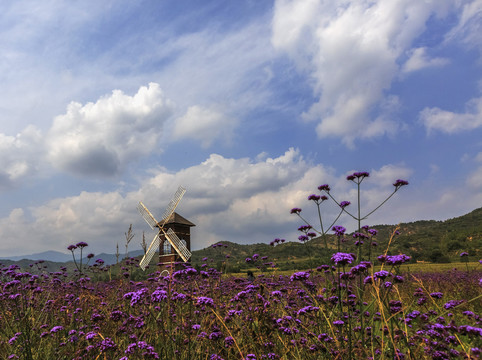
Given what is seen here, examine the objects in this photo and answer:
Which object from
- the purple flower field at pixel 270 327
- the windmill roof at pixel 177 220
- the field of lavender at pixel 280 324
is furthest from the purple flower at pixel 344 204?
the windmill roof at pixel 177 220

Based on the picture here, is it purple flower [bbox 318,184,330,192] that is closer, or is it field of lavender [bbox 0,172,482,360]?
field of lavender [bbox 0,172,482,360]

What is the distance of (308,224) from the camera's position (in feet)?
20.7

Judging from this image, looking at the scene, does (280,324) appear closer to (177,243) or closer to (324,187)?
(324,187)

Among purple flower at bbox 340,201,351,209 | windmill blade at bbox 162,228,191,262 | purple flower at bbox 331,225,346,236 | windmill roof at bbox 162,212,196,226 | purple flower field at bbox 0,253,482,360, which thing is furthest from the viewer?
windmill roof at bbox 162,212,196,226

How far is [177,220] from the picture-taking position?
121 feet

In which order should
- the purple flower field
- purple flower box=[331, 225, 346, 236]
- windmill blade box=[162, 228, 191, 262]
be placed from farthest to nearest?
windmill blade box=[162, 228, 191, 262]
purple flower box=[331, 225, 346, 236]
the purple flower field

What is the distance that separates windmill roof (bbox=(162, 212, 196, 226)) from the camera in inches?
1428

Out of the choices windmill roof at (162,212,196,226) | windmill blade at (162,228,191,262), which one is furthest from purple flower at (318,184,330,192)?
windmill roof at (162,212,196,226)

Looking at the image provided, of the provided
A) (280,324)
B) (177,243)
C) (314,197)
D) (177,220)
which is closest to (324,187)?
(314,197)

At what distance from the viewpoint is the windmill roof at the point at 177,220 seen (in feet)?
119

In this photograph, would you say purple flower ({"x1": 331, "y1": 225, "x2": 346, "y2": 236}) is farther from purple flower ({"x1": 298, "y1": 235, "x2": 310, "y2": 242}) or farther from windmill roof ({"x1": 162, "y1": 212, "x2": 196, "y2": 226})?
windmill roof ({"x1": 162, "y1": 212, "x2": 196, "y2": 226})

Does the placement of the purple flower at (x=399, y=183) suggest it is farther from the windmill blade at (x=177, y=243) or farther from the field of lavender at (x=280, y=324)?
the windmill blade at (x=177, y=243)

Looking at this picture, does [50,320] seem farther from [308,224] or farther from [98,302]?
[308,224]


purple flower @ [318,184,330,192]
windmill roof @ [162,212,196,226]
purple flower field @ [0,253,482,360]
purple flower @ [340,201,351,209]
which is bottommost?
purple flower field @ [0,253,482,360]
